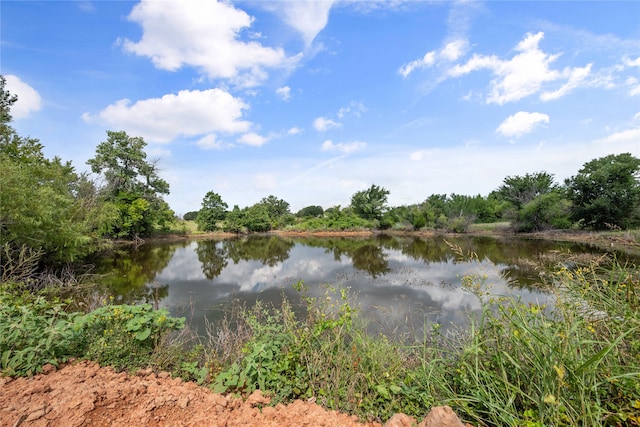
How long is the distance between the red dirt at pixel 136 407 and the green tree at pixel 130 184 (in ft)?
84.8

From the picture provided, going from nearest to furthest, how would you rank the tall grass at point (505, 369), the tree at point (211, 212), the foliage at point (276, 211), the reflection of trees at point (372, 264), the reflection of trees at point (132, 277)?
the tall grass at point (505, 369), the reflection of trees at point (132, 277), the reflection of trees at point (372, 264), the tree at point (211, 212), the foliage at point (276, 211)

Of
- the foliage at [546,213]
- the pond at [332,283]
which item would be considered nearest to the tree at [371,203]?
the foliage at [546,213]

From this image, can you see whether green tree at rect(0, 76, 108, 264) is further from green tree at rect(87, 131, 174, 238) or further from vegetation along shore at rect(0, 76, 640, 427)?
green tree at rect(87, 131, 174, 238)

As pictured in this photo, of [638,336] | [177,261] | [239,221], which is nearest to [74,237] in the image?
[177,261]

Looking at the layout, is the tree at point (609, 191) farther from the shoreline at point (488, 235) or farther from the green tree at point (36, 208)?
the green tree at point (36, 208)

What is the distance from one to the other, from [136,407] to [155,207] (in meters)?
31.4

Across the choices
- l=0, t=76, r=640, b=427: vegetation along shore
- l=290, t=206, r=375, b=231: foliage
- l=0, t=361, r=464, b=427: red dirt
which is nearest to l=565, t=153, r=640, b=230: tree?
l=290, t=206, r=375, b=231: foliage

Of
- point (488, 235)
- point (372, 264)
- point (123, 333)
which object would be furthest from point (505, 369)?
point (488, 235)

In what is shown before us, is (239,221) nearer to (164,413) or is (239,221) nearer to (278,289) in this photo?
(278,289)

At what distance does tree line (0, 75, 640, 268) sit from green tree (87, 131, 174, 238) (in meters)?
0.09

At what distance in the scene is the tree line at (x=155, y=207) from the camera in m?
7.89

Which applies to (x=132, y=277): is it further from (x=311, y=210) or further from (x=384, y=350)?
(x=311, y=210)

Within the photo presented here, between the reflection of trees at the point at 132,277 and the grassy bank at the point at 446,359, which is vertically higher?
the grassy bank at the point at 446,359

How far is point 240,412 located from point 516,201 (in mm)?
35985
